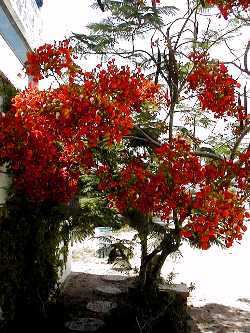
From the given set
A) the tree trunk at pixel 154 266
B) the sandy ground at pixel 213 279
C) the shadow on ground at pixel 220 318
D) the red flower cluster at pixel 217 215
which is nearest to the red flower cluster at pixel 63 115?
the red flower cluster at pixel 217 215

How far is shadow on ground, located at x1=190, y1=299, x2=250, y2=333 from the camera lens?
7910 mm

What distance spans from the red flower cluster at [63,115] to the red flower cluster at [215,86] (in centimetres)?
93

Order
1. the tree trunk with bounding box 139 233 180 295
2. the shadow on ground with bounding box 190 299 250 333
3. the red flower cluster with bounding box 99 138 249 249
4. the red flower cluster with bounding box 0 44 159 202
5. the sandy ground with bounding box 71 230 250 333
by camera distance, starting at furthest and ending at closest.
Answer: the sandy ground with bounding box 71 230 250 333 < the shadow on ground with bounding box 190 299 250 333 < the tree trunk with bounding box 139 233 180 295 < the red flower cluster with bounding box 99 138 249 249 < the red flower cluster with bounding box 0 44 159 202

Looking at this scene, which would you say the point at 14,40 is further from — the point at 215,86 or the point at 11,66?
the point at 215,86

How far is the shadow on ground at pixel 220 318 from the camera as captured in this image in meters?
7.91

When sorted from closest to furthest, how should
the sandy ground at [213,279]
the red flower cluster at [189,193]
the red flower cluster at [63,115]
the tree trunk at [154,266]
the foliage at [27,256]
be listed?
the red flower cluster at [63,115], the red flower cluster at [189,193], the foliage at [27,256], the tree trunk at [154,266], the sandy ground at [213,279]

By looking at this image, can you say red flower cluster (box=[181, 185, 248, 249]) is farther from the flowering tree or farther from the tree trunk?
the tree trunk

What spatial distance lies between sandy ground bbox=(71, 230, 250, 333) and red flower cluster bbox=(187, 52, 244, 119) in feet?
10.9

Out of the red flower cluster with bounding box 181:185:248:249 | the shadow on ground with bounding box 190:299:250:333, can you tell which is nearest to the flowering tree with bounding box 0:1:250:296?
the red flower cluster with bounding box 181:185:248:249

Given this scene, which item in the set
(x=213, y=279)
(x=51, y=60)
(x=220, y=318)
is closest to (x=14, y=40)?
(x=51, y=60)

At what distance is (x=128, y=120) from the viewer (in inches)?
223

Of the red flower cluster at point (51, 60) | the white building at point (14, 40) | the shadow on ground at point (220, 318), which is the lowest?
the shadow on ground at point (220, 318)

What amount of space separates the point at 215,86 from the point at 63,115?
2.40 metres

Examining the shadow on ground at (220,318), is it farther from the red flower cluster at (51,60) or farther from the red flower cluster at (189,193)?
the red flower cluster at (51,60)
